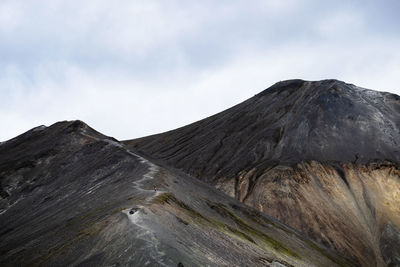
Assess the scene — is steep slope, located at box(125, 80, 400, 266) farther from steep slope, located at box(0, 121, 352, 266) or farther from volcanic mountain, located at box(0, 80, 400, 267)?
steep slope, located at box(0, 121, 352, 266)

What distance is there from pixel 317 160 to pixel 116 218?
51899 mm

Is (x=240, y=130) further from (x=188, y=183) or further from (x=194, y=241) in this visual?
(x=194, y=241)

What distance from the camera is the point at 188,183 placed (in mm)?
43031

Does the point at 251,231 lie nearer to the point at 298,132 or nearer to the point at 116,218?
the point at 116,218

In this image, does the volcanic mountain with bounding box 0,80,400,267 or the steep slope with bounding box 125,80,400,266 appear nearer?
the volcanic mountain with bounding box 0,80,400,267

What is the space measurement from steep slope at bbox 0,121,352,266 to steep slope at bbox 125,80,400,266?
1230 centimetres

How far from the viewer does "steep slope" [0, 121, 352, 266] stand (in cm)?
2125

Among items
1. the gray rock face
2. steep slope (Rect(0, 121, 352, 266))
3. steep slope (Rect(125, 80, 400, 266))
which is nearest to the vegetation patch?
steep slope (Rect(0, 121, 352, 266))

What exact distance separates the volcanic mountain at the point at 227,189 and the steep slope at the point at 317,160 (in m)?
0.19

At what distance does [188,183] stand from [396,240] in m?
27.8

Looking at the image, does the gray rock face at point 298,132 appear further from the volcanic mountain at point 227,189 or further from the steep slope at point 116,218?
the steep slope at point 116,218

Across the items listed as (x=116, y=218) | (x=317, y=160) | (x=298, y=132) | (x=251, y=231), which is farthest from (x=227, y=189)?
(x=116, y=218)

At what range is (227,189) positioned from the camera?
73188 mm

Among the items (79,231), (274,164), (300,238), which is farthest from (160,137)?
(79,231)
